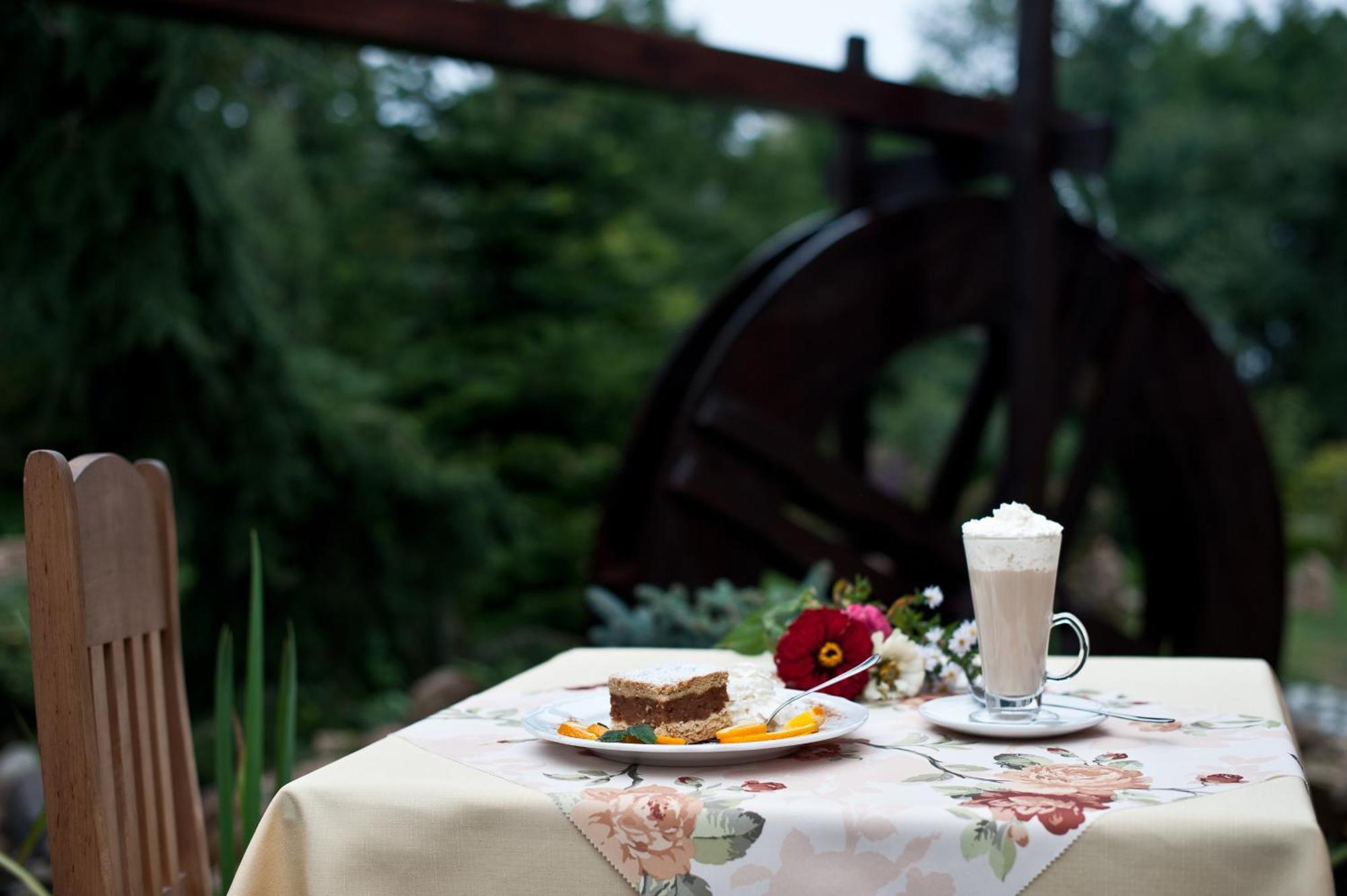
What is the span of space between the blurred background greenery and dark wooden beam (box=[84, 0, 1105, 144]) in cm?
113

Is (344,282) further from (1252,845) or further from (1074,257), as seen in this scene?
Result: (1252,845)

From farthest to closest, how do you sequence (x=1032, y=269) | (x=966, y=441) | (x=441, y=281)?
1. (x=441, y=281)
2. (x=966, y=441)
3. (x=1032, y=269)

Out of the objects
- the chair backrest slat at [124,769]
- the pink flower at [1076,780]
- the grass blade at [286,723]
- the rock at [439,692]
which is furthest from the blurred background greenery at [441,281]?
the pink flower at [1076,780]

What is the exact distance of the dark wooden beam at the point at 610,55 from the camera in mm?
3217

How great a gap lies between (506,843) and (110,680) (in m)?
0.65

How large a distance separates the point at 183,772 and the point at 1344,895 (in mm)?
2975

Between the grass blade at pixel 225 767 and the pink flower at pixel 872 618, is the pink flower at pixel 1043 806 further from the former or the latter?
the grass blade at pixel 225 767

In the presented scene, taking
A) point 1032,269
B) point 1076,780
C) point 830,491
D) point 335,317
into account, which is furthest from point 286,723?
point 335,317

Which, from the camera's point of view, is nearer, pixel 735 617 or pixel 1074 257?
pixel 735 617

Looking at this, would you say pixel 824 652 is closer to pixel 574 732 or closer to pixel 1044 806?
pixel 574 732

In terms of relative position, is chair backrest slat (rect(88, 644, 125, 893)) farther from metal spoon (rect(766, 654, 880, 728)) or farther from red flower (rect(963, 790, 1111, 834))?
red flower (rect(963, 790, 1111, 834))

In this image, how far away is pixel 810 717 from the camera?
1.26 m

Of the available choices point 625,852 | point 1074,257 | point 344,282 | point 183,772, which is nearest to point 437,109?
point 344,282

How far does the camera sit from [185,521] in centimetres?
484
